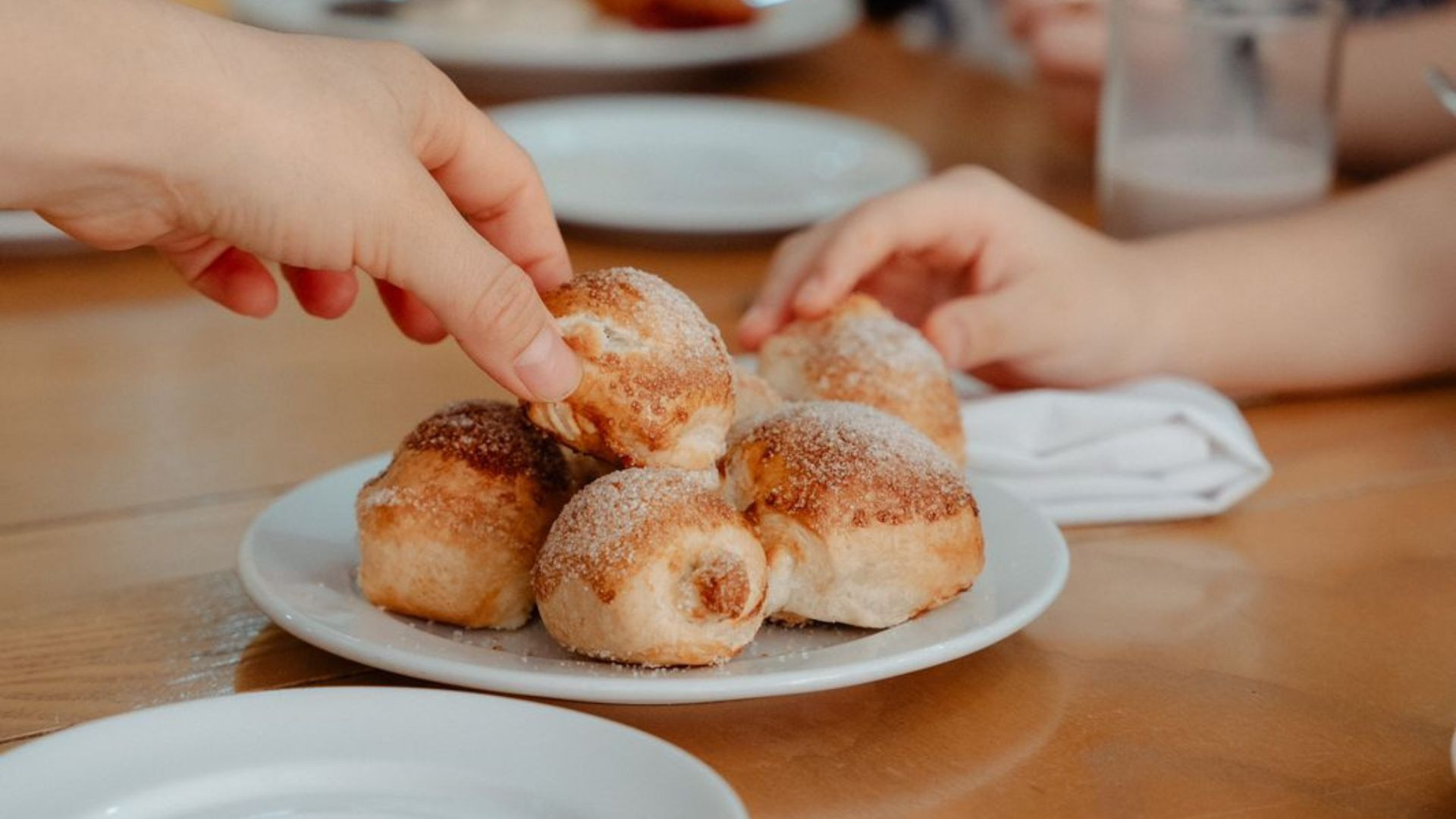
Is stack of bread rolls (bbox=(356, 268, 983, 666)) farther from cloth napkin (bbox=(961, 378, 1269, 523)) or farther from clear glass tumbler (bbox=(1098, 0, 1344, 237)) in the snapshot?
clear glass tumbler (bbox=(1098, 0, 1344, 237))

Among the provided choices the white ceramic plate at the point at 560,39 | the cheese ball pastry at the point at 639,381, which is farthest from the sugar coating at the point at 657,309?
the white ceramic plate at the point at 560,39

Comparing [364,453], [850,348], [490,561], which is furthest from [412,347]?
[490,561]

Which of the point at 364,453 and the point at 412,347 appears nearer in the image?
the point at 364,453

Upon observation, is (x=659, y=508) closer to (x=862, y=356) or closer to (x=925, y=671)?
(x=925, y=671)

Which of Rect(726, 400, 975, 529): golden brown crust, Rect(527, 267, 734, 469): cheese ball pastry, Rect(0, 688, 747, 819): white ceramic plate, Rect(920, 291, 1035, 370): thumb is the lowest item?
Rect(920, 291, 1035, 370): thumb

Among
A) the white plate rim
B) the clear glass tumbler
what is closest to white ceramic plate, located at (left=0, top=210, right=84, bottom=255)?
the white plate rim

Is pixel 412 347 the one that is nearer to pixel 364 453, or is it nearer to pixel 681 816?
pixel 364 453
